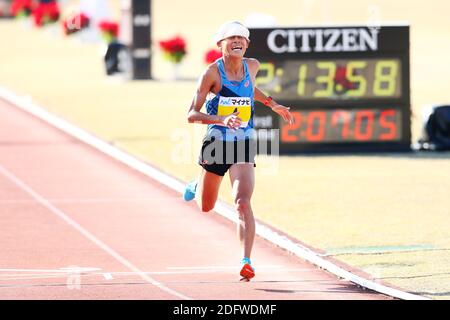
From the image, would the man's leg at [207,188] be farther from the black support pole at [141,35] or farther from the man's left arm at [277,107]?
the black support pole at [141,35]

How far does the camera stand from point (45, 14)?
209 feet

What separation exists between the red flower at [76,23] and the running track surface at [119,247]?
33.9 metres

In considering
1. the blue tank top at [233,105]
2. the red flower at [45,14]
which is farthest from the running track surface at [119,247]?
the red flower at [45,14]

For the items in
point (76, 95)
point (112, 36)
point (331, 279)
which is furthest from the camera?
point (112, 36)

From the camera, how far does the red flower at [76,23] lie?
5544 centimetres

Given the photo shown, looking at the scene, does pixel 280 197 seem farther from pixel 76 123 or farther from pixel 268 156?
pixel 76 123

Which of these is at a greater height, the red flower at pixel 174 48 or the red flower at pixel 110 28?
the red flower at pixel 110 28

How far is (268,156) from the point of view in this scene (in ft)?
75.0

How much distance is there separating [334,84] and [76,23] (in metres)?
34.4

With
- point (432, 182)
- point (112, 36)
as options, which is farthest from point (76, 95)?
point (432, 182)

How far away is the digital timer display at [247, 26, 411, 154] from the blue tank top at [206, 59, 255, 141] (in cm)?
995

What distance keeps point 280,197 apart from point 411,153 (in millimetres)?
5602

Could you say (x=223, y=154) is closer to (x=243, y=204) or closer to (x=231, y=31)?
(x=243, y=204)

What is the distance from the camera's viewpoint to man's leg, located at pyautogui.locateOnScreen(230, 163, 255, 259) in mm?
12367
